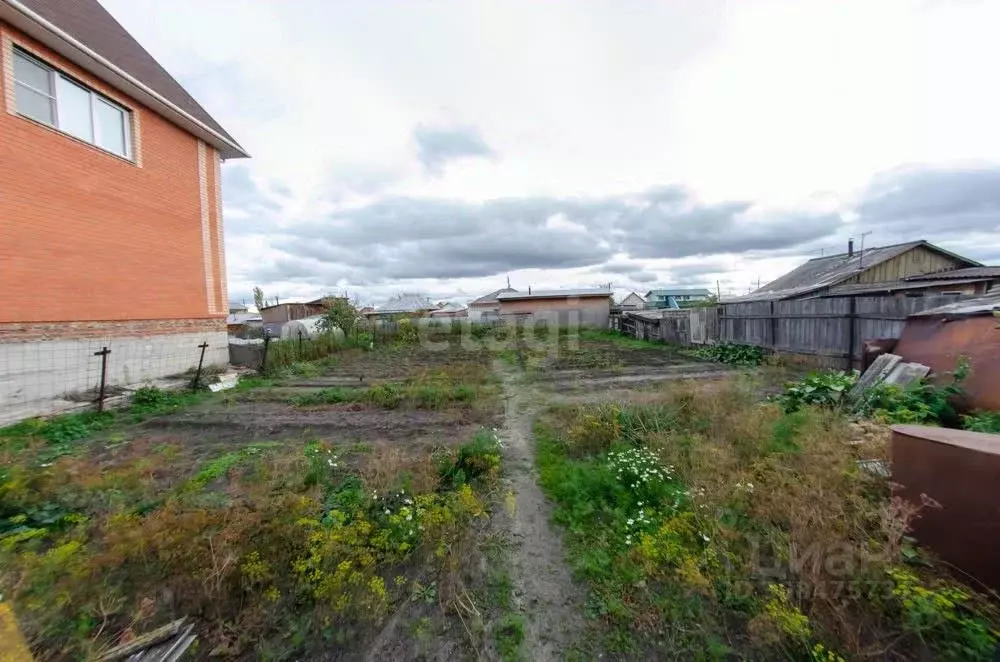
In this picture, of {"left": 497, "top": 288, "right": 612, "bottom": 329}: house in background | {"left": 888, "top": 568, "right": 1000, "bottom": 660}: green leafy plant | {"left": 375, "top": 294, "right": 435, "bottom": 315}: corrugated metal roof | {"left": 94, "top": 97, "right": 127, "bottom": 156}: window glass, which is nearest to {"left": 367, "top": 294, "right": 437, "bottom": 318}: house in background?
{"left": 375, "top": 294, "right": 435, "bottom": 315}: corrugated metal roof

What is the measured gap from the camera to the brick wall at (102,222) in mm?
5820

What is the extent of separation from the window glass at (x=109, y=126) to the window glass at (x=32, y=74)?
689mm

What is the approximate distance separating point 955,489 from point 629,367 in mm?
8277

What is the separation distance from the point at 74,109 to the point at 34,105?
2.09 ft

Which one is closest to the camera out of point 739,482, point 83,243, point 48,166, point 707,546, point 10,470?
point 707,546

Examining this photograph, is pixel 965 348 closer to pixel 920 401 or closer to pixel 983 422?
pixel 920 401

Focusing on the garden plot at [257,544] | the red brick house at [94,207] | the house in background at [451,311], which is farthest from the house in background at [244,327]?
the house in background at [451,311]

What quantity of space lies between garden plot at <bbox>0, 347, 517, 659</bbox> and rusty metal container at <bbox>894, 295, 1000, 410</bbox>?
17.3 feet

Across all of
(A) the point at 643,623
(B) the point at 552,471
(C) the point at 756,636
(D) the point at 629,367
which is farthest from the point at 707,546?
(D) the point at 629,367

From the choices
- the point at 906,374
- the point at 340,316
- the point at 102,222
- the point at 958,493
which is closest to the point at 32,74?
the point at 102,222

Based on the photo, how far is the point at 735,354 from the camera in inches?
436

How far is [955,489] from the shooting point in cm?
198

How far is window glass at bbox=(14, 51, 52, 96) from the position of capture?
589 centimetres

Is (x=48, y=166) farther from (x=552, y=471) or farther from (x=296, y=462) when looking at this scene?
(x=552, y=471)
